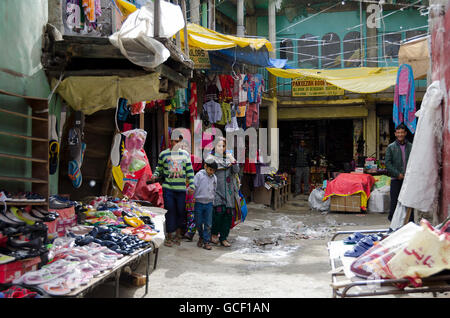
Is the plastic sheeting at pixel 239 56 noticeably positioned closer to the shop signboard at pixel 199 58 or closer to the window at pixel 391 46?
the shop signboard at pixel 199 58

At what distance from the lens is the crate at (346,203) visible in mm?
12336

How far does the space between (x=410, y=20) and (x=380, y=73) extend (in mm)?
6225

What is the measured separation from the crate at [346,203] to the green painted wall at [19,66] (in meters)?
9.14

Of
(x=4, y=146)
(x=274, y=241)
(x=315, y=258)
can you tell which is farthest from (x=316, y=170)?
(x=4, y=146)

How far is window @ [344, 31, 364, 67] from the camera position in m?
18.0

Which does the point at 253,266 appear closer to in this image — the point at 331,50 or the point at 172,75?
the point at 172,75

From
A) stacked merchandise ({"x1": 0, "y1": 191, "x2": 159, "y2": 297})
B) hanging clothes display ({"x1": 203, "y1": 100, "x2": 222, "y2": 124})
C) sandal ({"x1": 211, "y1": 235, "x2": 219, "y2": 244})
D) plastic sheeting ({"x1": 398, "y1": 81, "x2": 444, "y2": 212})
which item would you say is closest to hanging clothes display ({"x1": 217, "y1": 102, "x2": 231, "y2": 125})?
hanging clothes display ({"x1": 203, "y1": 100, "x2": 222, "y2": 124})

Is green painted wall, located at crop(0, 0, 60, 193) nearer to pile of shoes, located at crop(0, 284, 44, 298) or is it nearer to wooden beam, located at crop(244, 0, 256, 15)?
pile of shoes, located at crop(0, 284, 44, 298)

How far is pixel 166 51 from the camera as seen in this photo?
549 centimetres

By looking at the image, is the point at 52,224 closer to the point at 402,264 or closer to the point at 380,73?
the point at 402,264

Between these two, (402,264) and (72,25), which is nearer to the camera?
(402,264)

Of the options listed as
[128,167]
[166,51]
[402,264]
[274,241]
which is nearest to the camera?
[402,264]

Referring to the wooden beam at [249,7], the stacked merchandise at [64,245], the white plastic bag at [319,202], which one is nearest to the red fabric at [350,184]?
the white plastic bag at [319,202]

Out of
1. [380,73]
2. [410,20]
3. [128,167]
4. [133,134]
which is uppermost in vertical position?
[410,20]
